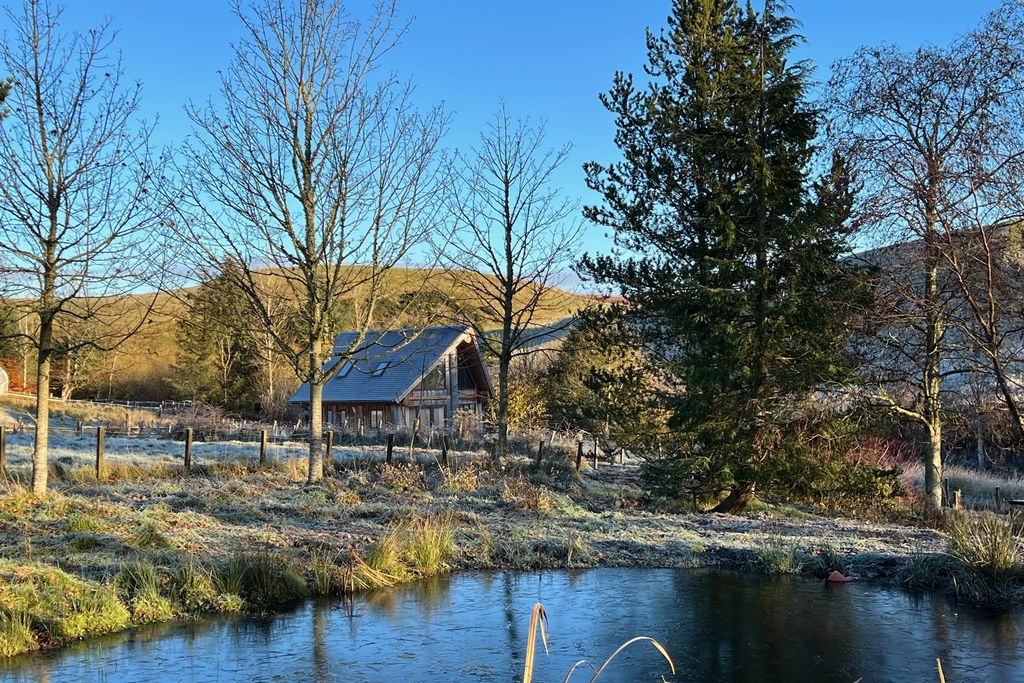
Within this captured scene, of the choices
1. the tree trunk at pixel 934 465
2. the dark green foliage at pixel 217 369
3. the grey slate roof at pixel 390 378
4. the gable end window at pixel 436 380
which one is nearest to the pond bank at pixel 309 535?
the tree trunk at pixel 934 465

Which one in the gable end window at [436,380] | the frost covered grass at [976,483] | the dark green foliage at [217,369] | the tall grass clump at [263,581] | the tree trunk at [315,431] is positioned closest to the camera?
the tall grass clump at [263,581]

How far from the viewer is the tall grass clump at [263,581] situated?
11367mm

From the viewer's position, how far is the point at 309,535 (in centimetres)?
1409

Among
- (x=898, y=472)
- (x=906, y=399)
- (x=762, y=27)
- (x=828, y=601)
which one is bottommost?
(x=828, y=601)

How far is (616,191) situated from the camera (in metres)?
20.5

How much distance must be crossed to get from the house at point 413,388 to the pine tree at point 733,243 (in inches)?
875

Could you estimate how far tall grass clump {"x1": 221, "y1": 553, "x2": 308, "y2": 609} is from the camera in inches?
448

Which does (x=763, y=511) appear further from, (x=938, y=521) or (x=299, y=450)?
(x=299, y=450)

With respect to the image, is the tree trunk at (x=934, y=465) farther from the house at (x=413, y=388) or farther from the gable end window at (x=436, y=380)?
the gable end window at (x=436, y=380)

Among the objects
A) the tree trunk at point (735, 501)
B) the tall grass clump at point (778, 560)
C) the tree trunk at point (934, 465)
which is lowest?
the tall grass clump at point (778, 560)

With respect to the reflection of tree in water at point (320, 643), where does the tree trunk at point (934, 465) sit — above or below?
above

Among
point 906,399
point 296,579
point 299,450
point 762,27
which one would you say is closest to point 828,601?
point 296,579

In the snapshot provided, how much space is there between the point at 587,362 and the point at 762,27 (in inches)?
802

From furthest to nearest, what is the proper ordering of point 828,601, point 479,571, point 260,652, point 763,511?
point 763,511 < point 479,571 < point 828,601 < point 260,652
